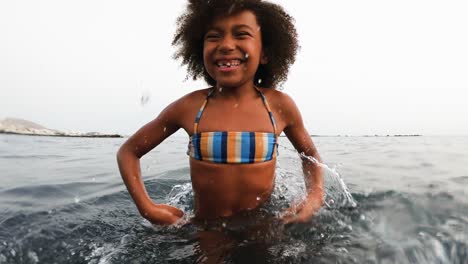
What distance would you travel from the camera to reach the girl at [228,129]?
273 cm

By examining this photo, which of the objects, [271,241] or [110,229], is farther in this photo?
[110,229]

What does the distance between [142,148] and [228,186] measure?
0.74m

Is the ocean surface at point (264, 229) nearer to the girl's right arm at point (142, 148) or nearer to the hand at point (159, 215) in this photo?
the hand at point (159, 215)

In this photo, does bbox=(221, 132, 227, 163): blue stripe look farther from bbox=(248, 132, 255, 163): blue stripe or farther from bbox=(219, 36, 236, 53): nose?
bbox=(219, 36, 236, 53): nose

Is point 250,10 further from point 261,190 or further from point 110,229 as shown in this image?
point 110,229

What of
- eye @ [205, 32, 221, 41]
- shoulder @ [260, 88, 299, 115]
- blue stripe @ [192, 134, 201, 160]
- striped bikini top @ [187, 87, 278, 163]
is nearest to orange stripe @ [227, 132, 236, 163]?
striped bikini top @ [187, 87, 278, 163]

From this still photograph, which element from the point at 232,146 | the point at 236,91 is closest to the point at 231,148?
the point at 232,146

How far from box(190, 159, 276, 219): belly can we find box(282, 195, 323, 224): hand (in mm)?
245

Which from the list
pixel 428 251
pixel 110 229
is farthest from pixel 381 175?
pixel 110 229

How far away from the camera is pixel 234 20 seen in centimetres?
278

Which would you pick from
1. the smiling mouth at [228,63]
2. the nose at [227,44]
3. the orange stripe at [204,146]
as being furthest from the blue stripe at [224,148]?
the nose at [227,44]

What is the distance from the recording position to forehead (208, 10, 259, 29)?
2779 millimetres

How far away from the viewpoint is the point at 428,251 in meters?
2.40

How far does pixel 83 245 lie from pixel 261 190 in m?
1.30
